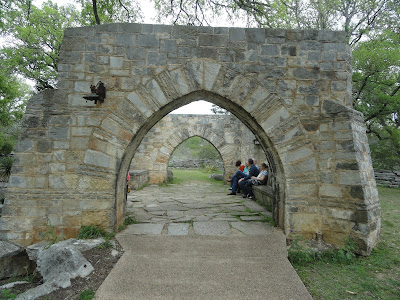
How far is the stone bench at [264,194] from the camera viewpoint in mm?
5320

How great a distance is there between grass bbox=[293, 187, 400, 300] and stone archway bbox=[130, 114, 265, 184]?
7.61 m

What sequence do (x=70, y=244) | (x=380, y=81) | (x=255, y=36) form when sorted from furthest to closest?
(x=380, y=81), (x=255, y=36), (x=70, y=244)

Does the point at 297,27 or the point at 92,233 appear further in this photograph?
the point at 297,27

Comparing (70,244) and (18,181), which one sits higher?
(18,181)

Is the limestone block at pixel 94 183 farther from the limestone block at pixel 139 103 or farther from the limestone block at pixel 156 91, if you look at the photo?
the limestone block at pixel 156 91

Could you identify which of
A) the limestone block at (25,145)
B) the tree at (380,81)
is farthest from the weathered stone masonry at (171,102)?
the tree at (380,81)

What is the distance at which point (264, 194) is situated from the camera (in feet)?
18.7

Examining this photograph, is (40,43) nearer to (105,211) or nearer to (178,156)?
(105,211)

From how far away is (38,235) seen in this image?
3.43 meters

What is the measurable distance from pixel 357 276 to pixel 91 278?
2872mm

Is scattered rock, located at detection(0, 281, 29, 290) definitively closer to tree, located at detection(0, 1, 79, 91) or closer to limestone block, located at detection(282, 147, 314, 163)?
limestone block, located at detection(282, 147, 314, 163)

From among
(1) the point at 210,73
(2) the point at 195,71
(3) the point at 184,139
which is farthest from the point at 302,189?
(3) the point at 184,139

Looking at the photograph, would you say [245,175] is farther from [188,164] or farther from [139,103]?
[188,164]

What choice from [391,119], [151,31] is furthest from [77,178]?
[391,119]
